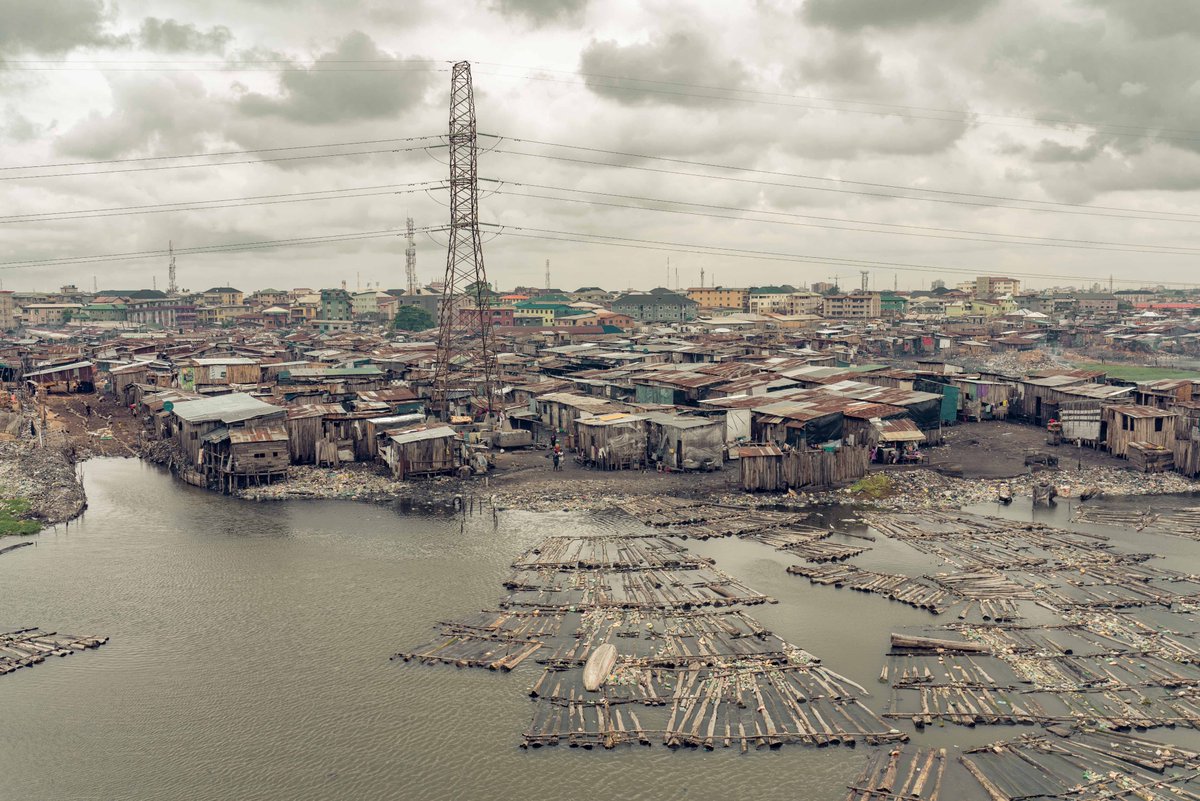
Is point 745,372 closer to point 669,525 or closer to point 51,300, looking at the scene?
point 669,525

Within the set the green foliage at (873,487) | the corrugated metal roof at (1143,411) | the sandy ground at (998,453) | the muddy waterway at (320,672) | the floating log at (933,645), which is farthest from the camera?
the corrugated metal roof at (1143,411)

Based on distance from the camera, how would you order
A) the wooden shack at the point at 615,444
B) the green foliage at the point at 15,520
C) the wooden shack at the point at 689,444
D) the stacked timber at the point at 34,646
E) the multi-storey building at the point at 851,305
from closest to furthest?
the stacked timber at the point at 34,646 → the green foliage at the point at 15,520 → the wooden shack at the point at 689,444 → the wooden shack at the point at 615,444 → the multi-storey building at the point at 851,305

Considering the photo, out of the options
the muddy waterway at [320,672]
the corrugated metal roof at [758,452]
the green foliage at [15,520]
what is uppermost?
the corrugated metal roof at [758,452]

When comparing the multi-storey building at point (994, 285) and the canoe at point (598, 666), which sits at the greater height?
the multi-storey building at point (994, 285)

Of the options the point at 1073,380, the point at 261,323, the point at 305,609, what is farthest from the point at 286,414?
the point at 261,323

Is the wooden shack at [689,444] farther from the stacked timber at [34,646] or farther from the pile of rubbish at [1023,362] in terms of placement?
the pile of rubbish at [1023,362]

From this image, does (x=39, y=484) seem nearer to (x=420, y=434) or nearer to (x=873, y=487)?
(x=420, y=434)

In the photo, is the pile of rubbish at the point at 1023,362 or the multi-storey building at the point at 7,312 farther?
the multi-storey building at the point at 7,312

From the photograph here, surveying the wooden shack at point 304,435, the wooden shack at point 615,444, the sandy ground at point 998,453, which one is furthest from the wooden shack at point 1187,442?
the wooden shack at point 304,435

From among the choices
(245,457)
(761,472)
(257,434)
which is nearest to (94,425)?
(257,434)
